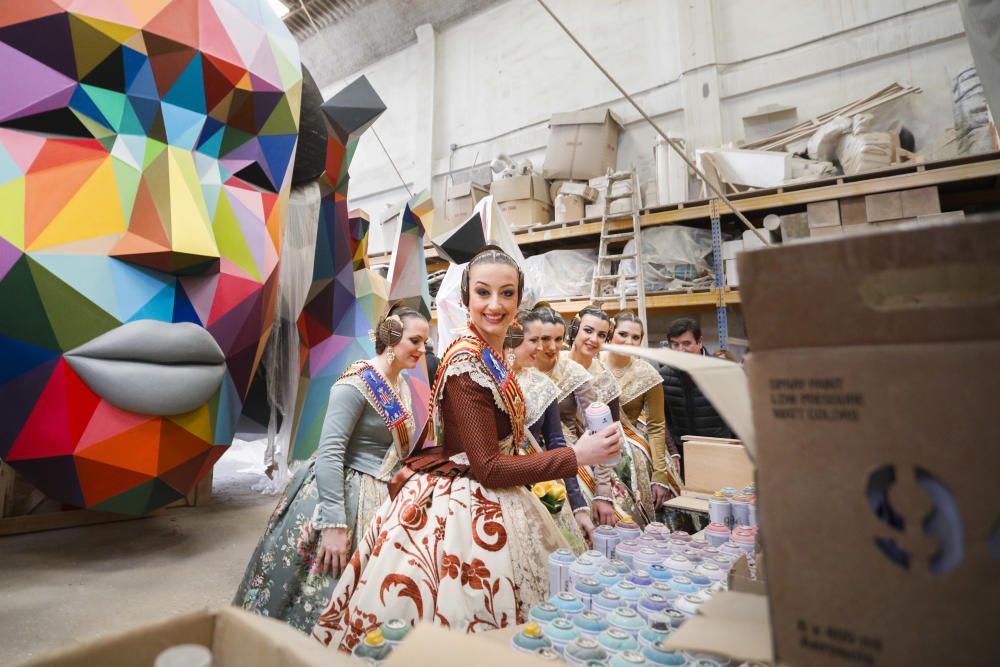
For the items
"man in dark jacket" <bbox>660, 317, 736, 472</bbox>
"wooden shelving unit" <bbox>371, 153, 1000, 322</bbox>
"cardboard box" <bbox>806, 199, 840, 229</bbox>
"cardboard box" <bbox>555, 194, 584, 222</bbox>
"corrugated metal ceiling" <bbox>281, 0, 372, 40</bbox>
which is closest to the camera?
"man in dark jacket" <bbox>660, 317, 736, 472</bbox>

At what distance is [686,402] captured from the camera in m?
3.38

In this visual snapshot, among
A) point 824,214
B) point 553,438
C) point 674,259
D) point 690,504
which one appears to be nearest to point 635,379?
point 690,504

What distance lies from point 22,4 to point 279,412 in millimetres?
2476

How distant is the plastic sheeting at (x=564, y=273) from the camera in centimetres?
597

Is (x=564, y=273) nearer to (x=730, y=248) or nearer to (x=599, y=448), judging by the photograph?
(x=730, y=248)

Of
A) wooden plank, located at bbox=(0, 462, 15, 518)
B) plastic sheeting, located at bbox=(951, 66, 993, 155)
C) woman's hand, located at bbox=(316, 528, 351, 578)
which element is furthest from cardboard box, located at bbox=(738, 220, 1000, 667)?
plastic sheeting, located at bbox=(951, 66, 993, 155)

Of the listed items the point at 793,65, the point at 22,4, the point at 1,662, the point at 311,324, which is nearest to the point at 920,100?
the point at 793,65

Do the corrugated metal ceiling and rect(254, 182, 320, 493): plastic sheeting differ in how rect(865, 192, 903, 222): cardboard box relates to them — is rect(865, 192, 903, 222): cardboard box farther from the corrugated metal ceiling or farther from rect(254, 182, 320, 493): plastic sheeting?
the corrugated metal ceiling

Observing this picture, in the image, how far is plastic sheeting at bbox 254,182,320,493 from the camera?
133 inches

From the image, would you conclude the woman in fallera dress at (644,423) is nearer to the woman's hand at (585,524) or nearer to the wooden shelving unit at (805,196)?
the woman's hand at (585,524)

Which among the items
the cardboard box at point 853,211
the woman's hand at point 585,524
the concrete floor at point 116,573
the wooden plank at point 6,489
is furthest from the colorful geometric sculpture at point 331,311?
the cardboard box at point 853,211

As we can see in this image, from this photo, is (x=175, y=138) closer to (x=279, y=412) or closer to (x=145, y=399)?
(x=145, y=399)

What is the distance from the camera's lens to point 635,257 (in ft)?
18.2

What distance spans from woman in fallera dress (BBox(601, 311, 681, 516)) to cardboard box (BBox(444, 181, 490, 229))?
435 centimetres
